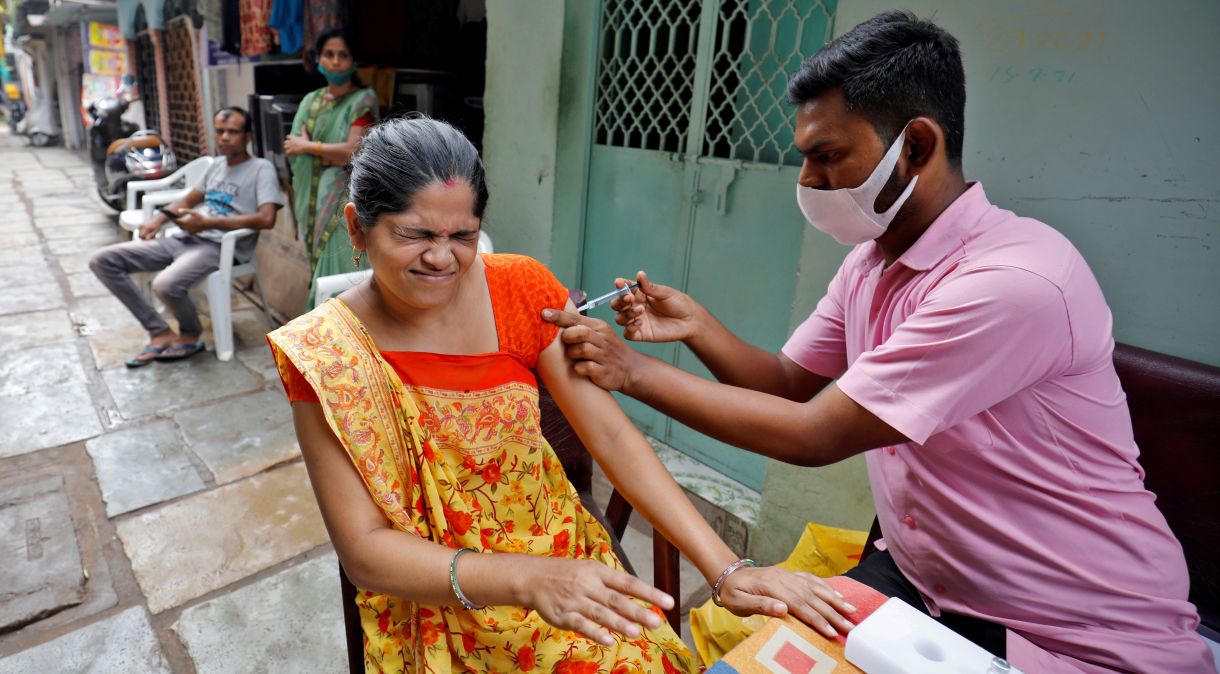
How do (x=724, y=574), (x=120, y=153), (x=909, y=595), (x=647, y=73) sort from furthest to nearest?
1. (x=120, y=153)
2. (x=647, y=73)
3. (x=909, y=595)
4. (x=724, y=574)

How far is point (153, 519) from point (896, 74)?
10.2 feet

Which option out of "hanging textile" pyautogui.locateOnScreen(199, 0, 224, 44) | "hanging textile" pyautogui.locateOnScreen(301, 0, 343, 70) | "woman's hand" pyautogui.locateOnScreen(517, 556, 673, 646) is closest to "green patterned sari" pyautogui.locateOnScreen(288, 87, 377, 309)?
"hanging textile" pyautogui.locateOnScreen(301, 0, 343, 70)

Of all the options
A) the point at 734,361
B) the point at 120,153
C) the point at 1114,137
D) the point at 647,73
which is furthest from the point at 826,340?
the point at 120,153

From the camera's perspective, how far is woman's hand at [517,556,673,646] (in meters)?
0.97

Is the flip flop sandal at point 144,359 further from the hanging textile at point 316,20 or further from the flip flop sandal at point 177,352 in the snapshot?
the hanging textile at point 316,20

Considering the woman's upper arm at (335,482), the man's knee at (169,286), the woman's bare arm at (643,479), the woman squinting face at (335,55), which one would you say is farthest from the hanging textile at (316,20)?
the woman's upper arm at (335,482)

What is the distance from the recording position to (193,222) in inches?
170

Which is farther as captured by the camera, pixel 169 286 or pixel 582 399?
pixel 169 286

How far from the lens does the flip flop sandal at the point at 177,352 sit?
437 centimetres

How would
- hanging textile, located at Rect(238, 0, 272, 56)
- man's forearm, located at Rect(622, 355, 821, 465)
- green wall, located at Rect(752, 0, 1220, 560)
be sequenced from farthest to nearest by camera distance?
1. hanging textile, located at Rect(238, 0, 272, 56)
2. green wall, located at Rect(752, 0, 1220, 560)
3. man's forearm, located at Rect(622, 355, 821, 465)

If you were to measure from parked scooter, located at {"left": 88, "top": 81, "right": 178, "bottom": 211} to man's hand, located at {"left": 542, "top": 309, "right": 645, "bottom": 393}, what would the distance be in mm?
7153

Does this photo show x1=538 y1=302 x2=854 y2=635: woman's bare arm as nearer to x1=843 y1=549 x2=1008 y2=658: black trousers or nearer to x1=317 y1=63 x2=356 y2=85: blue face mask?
x1=843 y1=549 x2=1008 y2=658: black trousers

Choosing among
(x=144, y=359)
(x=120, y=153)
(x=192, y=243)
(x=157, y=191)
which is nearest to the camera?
(x=144, y=359)

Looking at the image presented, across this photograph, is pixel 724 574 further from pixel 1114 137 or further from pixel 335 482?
pixel 1114 137
